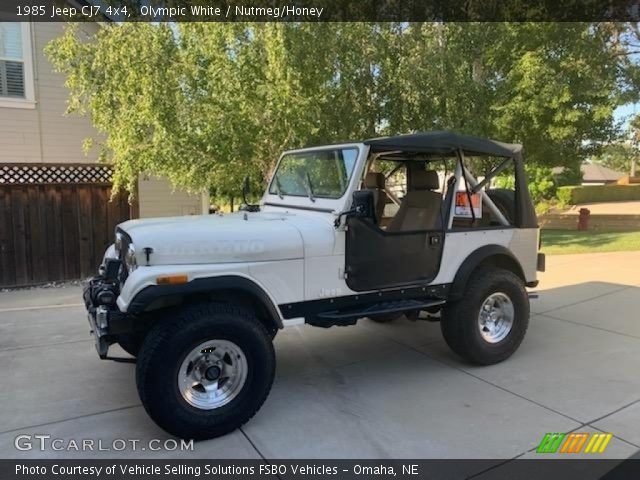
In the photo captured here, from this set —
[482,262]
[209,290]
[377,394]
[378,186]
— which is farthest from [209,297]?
[482,262]

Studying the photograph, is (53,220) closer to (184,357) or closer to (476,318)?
(184,357)

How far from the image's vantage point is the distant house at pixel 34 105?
9281 mm

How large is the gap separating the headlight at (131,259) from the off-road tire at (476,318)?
2.67 m

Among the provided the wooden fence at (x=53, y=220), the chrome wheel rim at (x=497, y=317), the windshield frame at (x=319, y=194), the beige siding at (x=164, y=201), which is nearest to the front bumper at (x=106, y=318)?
the windshield frame at (x=319, y=194)

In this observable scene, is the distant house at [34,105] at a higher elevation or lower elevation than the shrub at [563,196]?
higher

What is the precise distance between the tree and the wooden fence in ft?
2.44

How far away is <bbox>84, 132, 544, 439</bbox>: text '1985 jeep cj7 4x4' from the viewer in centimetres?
326

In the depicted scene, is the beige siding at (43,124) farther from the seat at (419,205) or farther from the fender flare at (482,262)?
the fender flare at (482,262)

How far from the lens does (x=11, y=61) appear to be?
30.7 ft

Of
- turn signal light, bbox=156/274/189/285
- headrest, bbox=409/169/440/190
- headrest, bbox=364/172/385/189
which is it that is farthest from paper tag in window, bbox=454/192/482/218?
turn signal light, bbox=156/274/189/285

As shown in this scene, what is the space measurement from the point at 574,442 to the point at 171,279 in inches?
111

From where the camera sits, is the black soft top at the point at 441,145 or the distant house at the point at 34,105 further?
the distant house at the point at 34,105

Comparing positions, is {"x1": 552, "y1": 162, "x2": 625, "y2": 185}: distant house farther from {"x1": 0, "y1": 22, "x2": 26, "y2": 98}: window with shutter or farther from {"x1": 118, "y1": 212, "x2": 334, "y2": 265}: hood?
{"x1": 118, "y1": 212, "x2": 334, "y2": 265}: hood
